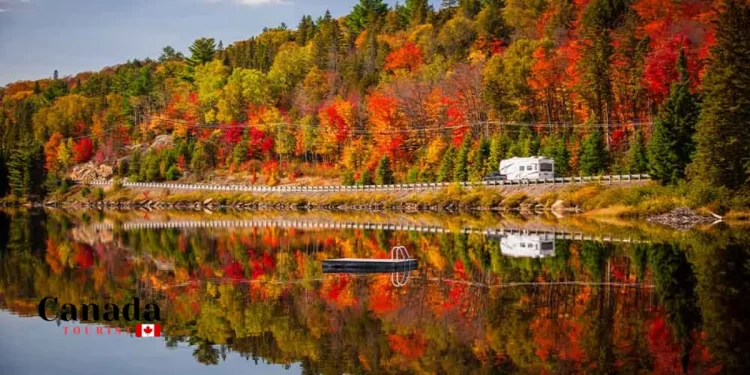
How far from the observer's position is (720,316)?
2275 cm

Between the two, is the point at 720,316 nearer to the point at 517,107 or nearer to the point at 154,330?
the point at 154,330

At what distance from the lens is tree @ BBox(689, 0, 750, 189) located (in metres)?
56.0

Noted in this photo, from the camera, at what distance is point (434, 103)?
102 metres

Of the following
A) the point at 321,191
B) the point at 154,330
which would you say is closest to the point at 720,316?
the point at 154,330

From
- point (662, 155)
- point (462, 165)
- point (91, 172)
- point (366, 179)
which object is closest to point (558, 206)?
point (662, 155)

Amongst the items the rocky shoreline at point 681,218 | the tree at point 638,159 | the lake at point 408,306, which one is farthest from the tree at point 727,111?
the tree at point 638,159

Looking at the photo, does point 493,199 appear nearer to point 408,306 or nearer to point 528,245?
point 528,245

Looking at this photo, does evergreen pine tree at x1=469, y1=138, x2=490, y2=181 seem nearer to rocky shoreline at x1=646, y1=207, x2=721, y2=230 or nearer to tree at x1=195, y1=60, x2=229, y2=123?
rocky shoreline at x1=646, y1=207, x2=721, y2=230

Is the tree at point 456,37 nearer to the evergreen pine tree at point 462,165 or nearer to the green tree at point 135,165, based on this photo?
the evergreen pine tree at point 462,165

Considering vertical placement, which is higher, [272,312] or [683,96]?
[683,96]

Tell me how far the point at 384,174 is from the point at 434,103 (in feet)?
39.8

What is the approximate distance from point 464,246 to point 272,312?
18934 millimetres

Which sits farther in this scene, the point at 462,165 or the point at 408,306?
the point at 462,165

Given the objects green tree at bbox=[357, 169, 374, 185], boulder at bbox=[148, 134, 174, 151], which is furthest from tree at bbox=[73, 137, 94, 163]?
green tree at bbox=[357, 169, 374, 185]
